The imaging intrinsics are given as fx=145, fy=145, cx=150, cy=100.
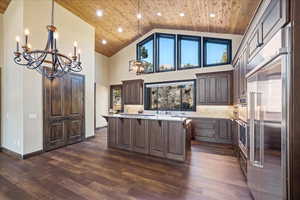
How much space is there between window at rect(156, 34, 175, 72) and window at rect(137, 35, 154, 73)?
35 centimetres

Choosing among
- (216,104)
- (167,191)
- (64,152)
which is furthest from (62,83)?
(216,104)

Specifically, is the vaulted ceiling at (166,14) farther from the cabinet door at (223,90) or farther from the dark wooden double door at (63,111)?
the dark wooden double door at (63,111)

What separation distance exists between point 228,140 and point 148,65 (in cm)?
469

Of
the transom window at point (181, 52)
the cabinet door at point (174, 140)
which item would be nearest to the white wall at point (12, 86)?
the cabinet door at point (174, 140)

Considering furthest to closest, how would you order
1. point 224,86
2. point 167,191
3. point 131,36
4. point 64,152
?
1. point 131,36
2. point 224,86
3. point 64,152
4. point 167,191

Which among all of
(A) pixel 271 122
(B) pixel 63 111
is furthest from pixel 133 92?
(A) pixel 271 122

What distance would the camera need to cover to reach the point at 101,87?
7930 mm

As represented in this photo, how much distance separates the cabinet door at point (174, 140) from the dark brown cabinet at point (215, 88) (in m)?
2.34

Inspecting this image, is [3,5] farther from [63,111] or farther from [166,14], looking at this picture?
[166,14]

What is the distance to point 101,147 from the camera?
4.70 m

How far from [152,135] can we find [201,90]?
9.06 ft

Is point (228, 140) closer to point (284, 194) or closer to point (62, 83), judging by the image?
point (284, 194)

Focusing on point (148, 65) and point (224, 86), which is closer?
point (224, 86)

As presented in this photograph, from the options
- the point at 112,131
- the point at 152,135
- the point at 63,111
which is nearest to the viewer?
the point at 152,135
